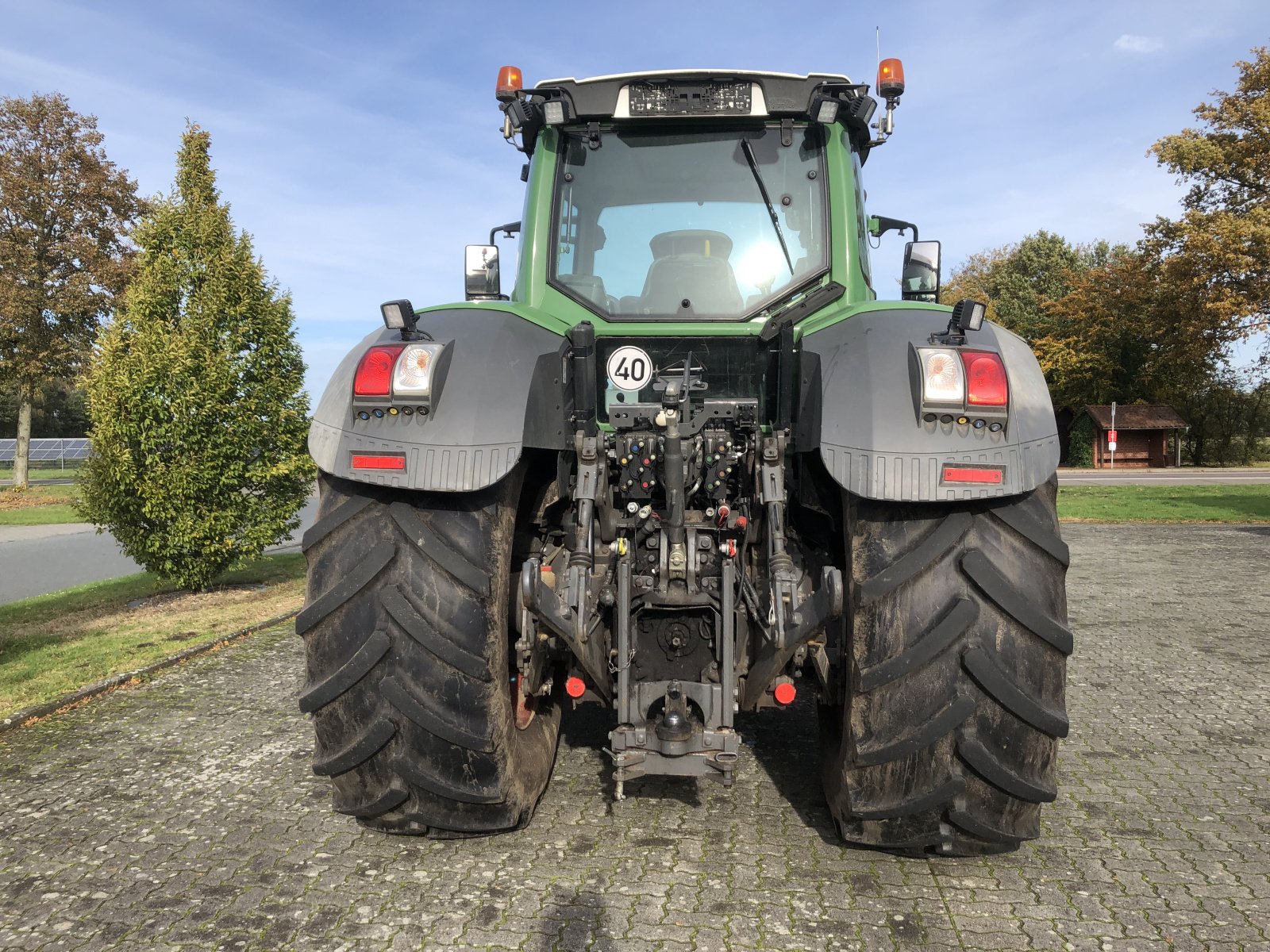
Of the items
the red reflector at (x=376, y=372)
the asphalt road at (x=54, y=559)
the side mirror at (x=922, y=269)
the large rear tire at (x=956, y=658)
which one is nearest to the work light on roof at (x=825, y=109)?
the side mirror at (x=922, y=269)

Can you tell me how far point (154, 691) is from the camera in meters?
5.77

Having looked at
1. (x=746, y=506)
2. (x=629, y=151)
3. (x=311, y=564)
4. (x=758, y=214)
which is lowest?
(x=311, y=564)

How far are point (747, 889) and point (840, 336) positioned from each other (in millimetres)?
1871

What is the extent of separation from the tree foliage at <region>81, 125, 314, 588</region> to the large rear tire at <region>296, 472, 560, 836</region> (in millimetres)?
6783

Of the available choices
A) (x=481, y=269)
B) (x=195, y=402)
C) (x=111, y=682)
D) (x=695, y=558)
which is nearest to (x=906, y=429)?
(x=695, y=558)

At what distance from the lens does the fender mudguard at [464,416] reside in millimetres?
2848

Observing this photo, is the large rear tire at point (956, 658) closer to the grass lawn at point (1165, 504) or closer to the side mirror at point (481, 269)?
the side mirror at point (481, 269)

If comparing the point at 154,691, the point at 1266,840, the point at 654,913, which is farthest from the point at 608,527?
the point at 154,691

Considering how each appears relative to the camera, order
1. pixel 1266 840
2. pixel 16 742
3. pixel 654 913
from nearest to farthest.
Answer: pixel 654 913 → pixel 1266 840 → pixel 16 742

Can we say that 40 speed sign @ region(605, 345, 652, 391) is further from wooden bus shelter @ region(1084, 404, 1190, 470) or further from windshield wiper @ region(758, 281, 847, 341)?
wooden bus shelter @ region(1084, 404, 1190, 470)

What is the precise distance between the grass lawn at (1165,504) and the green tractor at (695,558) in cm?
1619

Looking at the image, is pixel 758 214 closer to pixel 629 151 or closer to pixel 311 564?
pixel 629 151

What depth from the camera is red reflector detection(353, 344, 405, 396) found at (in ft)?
9.72

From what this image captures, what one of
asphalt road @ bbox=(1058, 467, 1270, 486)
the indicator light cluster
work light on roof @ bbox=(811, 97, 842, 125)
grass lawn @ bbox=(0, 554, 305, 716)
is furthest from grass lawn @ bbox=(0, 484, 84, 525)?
asphalt road @ bbox=(1058, 467, 1270, 486)
